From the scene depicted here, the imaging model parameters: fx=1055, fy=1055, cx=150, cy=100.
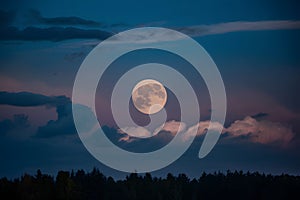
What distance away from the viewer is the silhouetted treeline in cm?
14975

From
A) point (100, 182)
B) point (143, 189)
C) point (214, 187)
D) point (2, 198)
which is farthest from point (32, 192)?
point (214, 187)

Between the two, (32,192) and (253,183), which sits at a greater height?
(253,183)

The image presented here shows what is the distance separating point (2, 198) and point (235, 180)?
62.9 meters

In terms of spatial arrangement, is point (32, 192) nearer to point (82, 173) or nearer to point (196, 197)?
point (82, 173)

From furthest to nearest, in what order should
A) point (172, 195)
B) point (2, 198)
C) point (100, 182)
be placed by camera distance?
1. point (172, 195)
2. point (100, 182)
3. point (2, 198)

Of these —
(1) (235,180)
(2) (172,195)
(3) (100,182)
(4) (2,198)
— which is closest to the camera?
(4) (2,198)

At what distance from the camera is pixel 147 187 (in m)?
183

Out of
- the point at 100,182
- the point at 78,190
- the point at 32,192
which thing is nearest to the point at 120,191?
the point at 100,182

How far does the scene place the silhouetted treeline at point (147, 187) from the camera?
149750mm

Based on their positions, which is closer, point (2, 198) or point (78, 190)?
point (2, 198)

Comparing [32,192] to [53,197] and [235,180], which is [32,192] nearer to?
[53,197]

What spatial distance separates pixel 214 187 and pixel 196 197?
6308mm

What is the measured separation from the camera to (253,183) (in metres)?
191

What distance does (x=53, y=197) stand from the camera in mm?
150125
